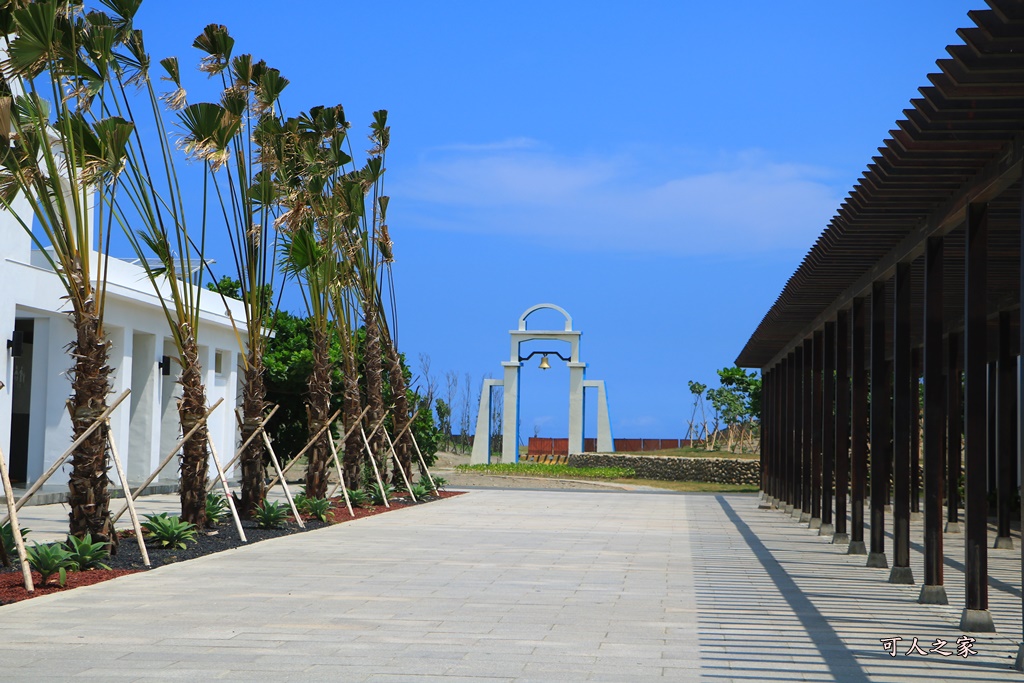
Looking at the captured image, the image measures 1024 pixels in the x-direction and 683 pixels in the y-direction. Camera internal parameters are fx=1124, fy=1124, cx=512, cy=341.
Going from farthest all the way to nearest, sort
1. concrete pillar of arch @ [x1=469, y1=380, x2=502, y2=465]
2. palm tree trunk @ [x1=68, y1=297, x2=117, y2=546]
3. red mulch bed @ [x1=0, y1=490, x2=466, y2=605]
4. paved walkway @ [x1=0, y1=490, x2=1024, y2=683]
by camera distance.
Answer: concrete pillar of arch @ [x1=469, y1=380, x2=502, y2=465], palm tree trunk @ [x1=68, y1=297, x2=117, y2=546], red mulch bed @ [x1=0, y1=490, x2=466, y2=605], paved walkway @ [x1=0, y1=490, x2=1024, y2=683]

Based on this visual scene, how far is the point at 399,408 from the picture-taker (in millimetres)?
22547

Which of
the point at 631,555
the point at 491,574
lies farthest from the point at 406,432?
the point at 491,574

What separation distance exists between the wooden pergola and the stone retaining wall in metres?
16.0

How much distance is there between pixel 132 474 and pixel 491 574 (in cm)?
1520

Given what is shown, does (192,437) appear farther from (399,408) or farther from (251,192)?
(399,408)

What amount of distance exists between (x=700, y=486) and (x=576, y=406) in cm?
738

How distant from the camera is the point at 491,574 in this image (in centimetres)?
1077

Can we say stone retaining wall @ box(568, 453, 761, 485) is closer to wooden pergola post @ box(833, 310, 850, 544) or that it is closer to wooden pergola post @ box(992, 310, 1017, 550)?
wooden pergola post @ box(992, 310, 1017, 550)

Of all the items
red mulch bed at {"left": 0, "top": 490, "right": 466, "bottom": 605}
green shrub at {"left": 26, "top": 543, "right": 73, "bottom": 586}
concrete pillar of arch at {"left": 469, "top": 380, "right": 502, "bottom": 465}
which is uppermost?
concrete pillar of arch at {"left": 469, "top": 380, "right": 502, "bottom": 465}

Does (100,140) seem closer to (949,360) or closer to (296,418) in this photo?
(949,360)

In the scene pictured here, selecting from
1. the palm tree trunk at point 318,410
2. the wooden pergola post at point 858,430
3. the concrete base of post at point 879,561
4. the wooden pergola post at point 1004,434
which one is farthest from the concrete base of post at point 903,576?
the palm tree trunk at point 318,410

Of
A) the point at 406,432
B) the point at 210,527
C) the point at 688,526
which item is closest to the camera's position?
the point at 210,527

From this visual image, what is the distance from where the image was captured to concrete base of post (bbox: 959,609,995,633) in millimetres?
7832

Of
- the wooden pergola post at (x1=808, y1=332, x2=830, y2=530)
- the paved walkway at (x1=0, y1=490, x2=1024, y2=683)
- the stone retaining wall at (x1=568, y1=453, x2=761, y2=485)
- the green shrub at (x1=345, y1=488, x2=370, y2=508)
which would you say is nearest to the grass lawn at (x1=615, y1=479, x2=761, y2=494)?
the stone retaining wall at (x1=568, y1=453, x2=761, y2=485)
